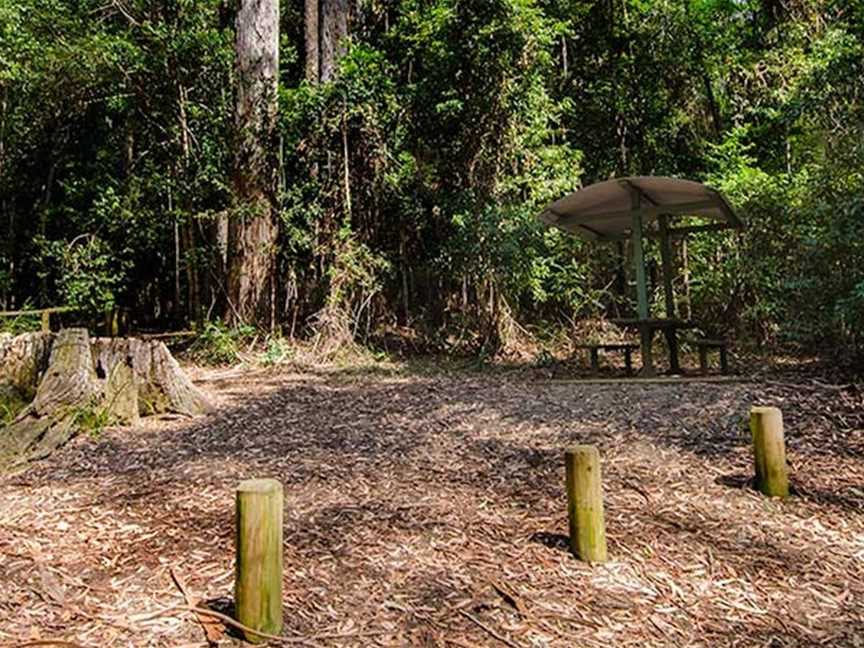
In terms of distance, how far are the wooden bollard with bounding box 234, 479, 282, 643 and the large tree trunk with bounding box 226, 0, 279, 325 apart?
27.0 feet

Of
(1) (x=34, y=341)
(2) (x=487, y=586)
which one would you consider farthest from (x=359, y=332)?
(2) (x=487, y=586)

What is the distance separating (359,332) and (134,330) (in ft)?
18.5

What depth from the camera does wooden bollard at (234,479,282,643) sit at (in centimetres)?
219

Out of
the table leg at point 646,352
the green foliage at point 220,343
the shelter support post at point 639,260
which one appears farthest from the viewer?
the green foliage at point 220,343

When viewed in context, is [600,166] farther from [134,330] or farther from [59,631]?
[59,631]

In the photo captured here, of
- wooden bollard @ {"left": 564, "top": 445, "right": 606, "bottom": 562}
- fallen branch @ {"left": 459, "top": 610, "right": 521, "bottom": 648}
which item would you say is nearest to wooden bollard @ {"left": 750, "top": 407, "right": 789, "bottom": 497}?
wooden bollard @ {"left": 564, "top": 445, "right": 606, "bottom": 562}

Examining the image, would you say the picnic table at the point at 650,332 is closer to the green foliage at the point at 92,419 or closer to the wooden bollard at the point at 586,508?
the wooden bollard at the point at 586,508

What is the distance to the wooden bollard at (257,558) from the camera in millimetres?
2189

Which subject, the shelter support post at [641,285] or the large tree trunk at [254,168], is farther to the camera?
the large tree trunk at [254,168]

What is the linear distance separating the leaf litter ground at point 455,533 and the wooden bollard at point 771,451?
96 mm

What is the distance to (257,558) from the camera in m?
2.19

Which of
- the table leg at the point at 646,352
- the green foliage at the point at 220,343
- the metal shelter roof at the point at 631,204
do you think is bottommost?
the table leg at the point at 646,352

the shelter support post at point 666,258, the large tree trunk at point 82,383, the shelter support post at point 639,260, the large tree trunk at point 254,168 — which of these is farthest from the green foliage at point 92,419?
the shelter support post at point 666,258

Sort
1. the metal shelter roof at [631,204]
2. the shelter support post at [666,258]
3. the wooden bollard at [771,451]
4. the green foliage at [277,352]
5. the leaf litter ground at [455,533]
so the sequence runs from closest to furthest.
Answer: the leaf litter ground at [455,533] < the wooden bollard at [771,451] < the metal shelter roof at [631,204] < the shelter support post at [666,258] < the green foliage at [277,352]
